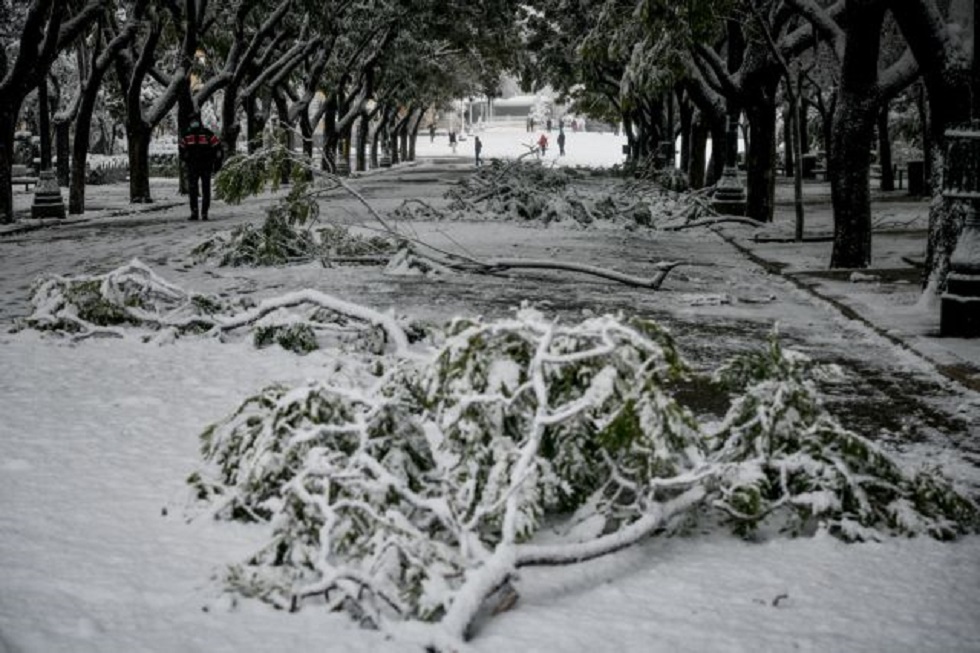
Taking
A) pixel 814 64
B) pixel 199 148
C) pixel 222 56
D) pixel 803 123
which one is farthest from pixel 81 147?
pixel 803 123

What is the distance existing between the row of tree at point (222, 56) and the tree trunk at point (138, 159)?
0.03 metres

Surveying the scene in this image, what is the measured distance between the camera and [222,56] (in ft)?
106

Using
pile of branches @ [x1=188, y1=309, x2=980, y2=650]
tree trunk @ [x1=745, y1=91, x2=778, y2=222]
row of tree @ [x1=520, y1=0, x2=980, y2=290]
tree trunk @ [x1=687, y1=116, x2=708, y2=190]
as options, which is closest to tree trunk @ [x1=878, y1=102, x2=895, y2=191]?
row of tree @ [x1=520, y1=0, x2=980, y2=290]

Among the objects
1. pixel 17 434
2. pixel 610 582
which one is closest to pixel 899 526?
pixel 610 582

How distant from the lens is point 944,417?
18.3ft

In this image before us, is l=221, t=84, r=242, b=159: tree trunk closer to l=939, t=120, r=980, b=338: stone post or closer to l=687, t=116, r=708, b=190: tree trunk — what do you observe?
l=687, t=116, r=708, b=190: tree trunk

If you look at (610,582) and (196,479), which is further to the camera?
(196,479)

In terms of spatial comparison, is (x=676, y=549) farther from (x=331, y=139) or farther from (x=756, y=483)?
(x=331, y=139)

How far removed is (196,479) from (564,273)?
26.7 feet

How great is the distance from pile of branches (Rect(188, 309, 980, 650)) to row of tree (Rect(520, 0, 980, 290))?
16.2 feet

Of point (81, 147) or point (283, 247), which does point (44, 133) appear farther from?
point (283, 247)

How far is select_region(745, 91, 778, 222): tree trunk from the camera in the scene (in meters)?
17.8

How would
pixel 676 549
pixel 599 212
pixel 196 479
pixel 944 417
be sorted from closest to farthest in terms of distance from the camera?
pixel 676 549, pixel 196 479, pixel 944 417, pixel 599 212

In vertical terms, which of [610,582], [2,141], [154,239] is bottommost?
[610,582]
